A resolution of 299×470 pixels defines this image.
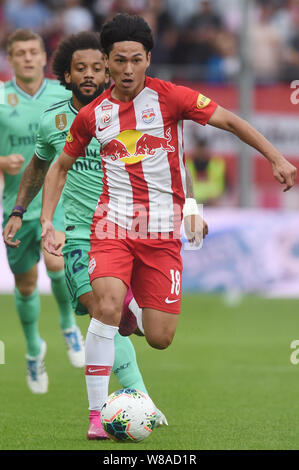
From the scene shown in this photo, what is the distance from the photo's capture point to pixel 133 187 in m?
6.04

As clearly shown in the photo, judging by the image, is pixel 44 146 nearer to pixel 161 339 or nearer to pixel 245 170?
pixel 161 339

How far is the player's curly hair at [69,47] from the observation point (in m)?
6.80

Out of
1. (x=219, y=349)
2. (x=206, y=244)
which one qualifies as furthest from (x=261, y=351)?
(x=206, y=244)

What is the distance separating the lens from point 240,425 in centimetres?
636

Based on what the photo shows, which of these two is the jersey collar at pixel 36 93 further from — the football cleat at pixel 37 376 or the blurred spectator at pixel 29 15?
the blurred spectator at pixel 29 15

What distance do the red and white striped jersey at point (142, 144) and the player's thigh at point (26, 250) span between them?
2.34 m

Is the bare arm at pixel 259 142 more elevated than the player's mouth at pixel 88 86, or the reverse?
the player's mouth at pixel 88 86

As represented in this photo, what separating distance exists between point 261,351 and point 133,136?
4558 mm

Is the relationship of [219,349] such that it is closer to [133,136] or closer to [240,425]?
[240,425]

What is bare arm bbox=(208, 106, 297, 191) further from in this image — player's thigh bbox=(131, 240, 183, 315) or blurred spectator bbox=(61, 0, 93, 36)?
blurred spectator bbox=(61, 0, 93, 36)

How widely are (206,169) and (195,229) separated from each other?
28.4 ft

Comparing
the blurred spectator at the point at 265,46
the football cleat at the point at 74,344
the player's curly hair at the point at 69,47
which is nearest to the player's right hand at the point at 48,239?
the player's curly hair at the point at 69,47

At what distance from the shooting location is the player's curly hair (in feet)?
22.3

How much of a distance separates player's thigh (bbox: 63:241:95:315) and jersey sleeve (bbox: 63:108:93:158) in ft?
2.50
